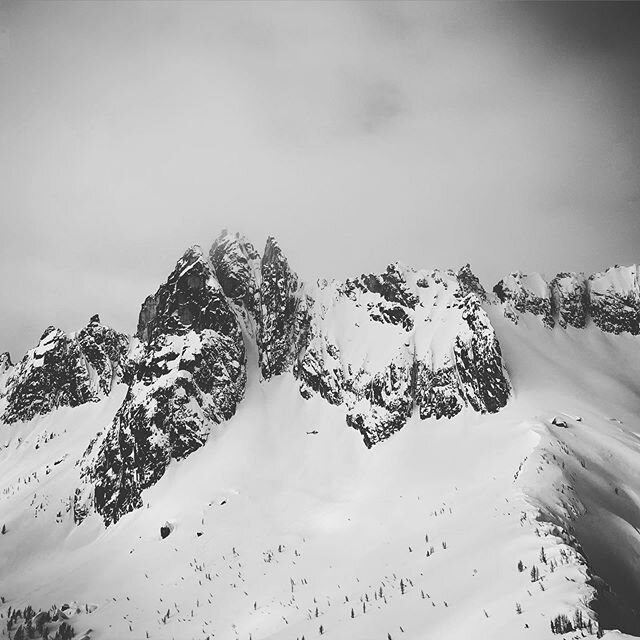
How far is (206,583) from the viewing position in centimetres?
3528

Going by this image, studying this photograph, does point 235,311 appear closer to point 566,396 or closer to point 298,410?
point 298,410

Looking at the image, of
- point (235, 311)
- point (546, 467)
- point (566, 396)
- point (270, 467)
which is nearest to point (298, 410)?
point (270, 467)

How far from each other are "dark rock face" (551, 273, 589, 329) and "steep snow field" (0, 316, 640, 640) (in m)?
Answer: 5.38

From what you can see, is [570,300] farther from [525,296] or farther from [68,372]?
[68,372]

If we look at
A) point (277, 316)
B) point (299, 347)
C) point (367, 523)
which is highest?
point (277, 316)

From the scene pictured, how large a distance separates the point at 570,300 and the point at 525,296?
11347 mm

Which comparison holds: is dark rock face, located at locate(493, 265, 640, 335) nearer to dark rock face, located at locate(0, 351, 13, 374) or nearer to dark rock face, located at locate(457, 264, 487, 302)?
dark rock face, located at locate(457, 264, 487, 302)

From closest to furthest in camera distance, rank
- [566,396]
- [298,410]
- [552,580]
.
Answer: [552,580], [566,396], [298,410]

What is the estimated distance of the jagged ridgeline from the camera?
61000mm

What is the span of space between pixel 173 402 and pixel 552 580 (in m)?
60.8

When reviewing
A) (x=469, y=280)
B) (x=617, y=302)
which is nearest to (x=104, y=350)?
(x=469, y=280)

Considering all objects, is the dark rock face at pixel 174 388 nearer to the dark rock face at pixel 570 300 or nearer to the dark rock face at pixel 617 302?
the dark rock face at pixel 570 300

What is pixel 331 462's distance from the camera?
192 feet

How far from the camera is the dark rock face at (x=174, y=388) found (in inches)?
2447
